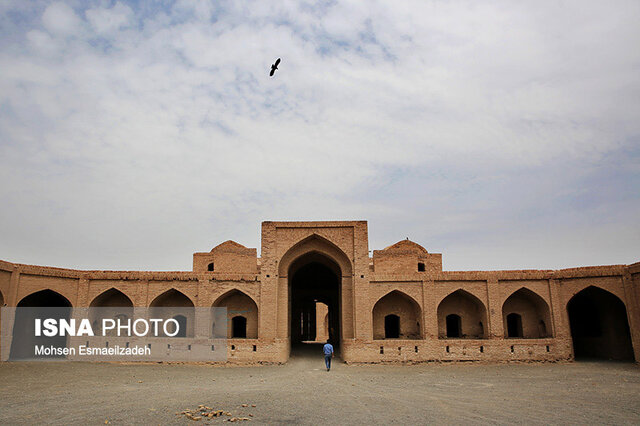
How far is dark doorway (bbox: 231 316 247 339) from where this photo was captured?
2279cm

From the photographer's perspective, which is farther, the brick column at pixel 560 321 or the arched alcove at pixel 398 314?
the arched alcove at pixel 398 314

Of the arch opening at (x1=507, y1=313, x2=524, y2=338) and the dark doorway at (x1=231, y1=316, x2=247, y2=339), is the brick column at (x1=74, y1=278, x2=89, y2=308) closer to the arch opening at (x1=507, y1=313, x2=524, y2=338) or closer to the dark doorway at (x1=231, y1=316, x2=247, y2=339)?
the dark doorway at (x1=231, y1=316, x2=247, y2=339)

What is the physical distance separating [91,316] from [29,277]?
330cm

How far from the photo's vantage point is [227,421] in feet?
28.9

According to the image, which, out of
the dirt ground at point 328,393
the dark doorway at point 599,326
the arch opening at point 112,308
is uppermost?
the arch opening at point 112,308

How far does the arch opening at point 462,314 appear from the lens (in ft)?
70.1

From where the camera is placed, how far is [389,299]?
71.7ft

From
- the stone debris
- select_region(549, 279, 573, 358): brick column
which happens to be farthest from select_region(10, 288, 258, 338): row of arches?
select_region(549, 279, 573, 358): brick column

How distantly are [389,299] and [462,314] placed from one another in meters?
3.61

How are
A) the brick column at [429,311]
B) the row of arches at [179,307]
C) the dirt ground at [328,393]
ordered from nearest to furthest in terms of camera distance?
1. the dirt ground at [328,393]
2. the brick column at [429,311]
3. the row of arches at [179,307]

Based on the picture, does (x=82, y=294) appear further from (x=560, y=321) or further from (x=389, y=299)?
(x=560, y=321)

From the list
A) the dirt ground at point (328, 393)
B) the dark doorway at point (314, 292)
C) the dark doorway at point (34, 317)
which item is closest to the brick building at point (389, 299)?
the dark doorway at point (34, 317)

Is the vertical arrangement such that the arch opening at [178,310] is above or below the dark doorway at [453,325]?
above

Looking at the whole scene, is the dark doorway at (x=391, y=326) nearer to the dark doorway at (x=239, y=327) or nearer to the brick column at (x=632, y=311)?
the dark doorway at (x=239, y=327)
